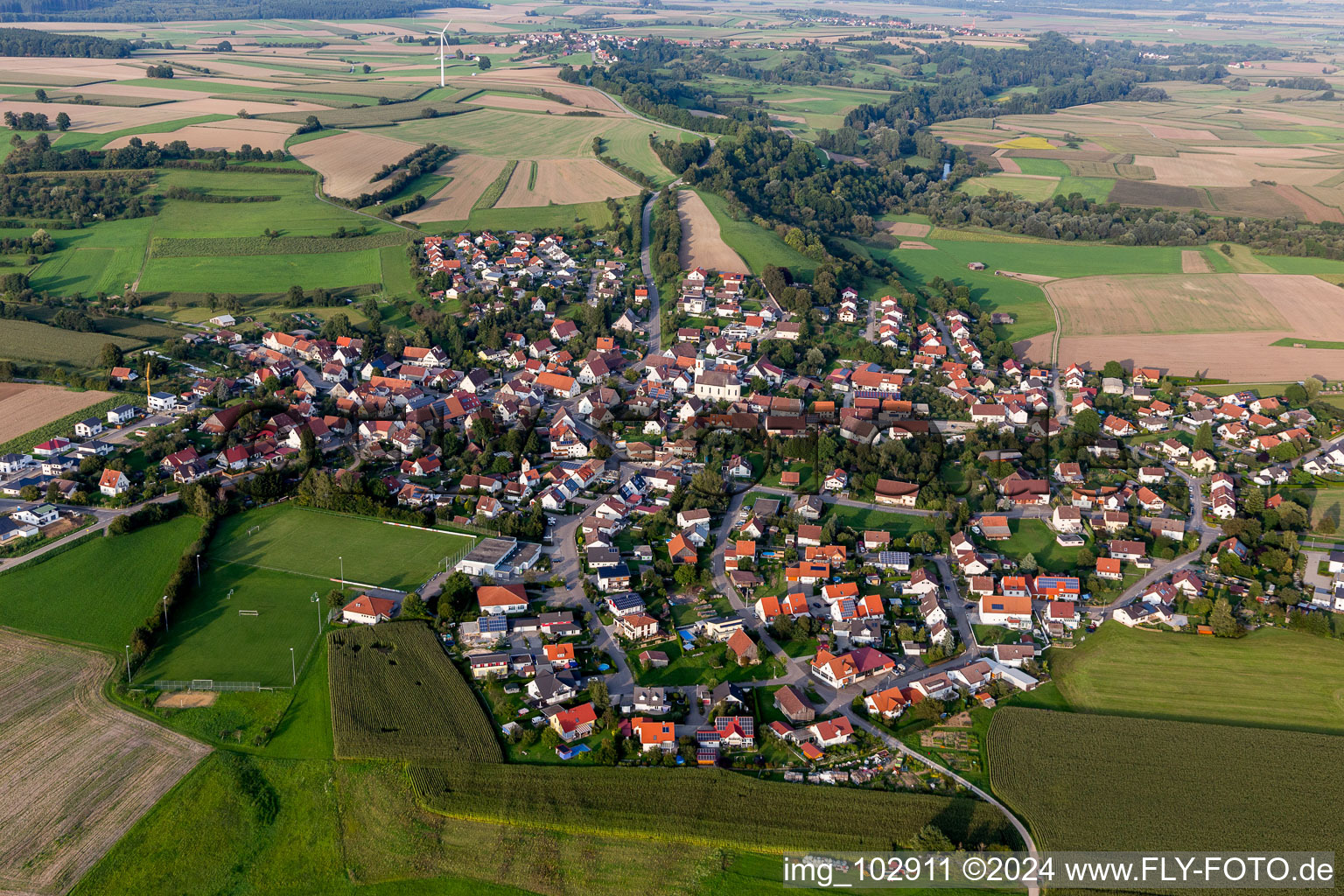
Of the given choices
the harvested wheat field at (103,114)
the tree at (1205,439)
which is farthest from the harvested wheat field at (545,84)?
the tree at (1205,439)

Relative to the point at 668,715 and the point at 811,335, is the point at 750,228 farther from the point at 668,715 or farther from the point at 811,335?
the point at 668,715

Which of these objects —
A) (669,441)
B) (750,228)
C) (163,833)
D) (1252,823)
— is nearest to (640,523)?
(669,441)

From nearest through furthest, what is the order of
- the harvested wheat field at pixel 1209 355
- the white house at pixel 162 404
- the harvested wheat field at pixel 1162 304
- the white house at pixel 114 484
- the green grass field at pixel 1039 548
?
the green grass field at pixel 1039 548 → the white house at pixel 114 484 → the white house at pixel 162 404 → the harvested wheat field at pixel 1209 355 → the harvested wheat field at pixel 1162 304

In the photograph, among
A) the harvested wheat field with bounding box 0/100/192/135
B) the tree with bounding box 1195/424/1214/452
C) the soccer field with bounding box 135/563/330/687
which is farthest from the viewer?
the harvested wheat field with bounding box 0/100/192/135

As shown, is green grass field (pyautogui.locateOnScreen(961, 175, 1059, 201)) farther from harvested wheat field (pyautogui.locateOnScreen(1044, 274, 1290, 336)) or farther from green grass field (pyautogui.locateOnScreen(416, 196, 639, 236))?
green grass field (pyautogui.locateOnScreen(416, 196, 639, 236))

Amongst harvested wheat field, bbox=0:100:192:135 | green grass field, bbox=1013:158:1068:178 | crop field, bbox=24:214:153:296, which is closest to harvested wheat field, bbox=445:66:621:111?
harvested wheat field, bbox=0:100:192:135

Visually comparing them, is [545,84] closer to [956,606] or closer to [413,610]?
[413,610]

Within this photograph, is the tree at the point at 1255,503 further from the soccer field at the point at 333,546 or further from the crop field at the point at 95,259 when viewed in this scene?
the crop field at the point at 95,259
